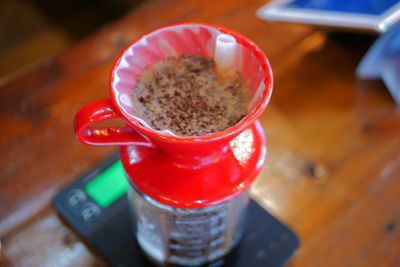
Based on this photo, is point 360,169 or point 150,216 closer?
point 150,216

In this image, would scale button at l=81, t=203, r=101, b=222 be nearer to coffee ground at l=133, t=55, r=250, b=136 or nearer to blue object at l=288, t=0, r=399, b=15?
coffee ground at l=133, t=55, r=250, b=136

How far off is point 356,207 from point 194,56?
321 millimetres

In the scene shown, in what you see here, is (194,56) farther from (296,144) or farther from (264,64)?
(296,144)

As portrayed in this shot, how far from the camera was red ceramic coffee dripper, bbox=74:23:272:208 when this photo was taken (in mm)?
326

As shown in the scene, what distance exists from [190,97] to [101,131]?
9 centimetres

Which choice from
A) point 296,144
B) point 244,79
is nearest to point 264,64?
point 244,79

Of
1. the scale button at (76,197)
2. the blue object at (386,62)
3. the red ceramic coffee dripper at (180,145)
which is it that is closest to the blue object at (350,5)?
the blue object at (386,62)

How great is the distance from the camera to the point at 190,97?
37 centimetres

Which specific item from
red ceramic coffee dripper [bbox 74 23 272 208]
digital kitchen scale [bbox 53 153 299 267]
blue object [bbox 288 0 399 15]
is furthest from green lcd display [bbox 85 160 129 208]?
blue object [bbox 288 0 399 15]

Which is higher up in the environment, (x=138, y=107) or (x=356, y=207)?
(x=138, y=107)

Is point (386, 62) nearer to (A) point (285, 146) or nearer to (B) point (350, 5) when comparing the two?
(B) point (350, 5)

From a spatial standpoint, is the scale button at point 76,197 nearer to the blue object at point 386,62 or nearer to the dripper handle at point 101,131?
the dripper handle at point 101,131

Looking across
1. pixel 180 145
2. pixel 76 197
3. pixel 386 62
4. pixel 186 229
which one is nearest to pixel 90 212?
pixel 76 197

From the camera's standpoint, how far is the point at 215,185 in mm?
370
